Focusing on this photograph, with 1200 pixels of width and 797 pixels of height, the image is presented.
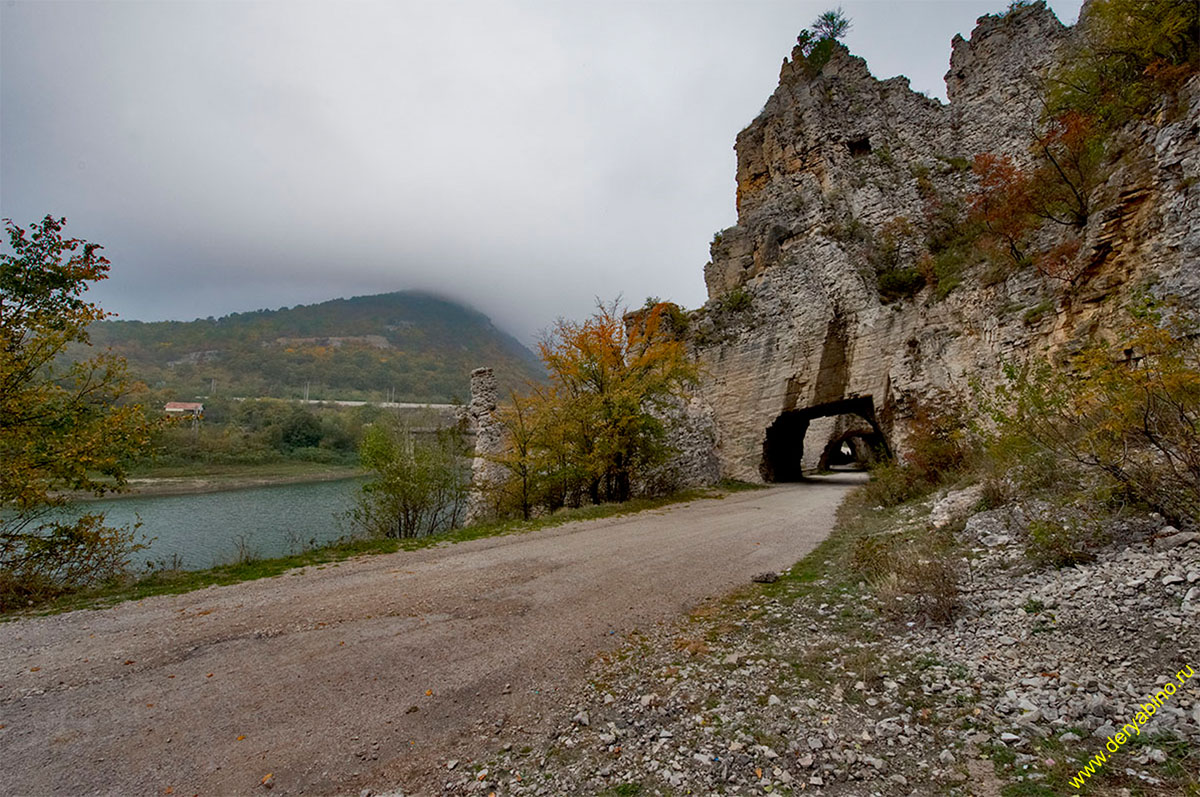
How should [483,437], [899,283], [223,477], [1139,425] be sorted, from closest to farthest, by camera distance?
[1139,425]
[899,283]
[483,437]
[223,477]

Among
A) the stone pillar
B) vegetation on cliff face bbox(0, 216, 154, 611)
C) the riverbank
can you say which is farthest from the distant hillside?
vegetation on cliff face bbox(0, 216, 154, 611)

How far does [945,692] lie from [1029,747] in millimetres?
710

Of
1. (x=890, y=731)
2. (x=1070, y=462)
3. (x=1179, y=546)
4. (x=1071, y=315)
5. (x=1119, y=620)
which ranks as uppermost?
(x=1071, y=315)

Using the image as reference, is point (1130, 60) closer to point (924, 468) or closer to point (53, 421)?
point (924, 468)

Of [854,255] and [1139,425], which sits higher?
[854,255]

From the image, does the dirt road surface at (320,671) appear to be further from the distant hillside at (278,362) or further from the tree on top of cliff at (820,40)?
the distant hillside at (278,362)

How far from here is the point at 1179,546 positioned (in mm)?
4137

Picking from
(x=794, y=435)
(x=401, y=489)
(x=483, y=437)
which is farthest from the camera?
(x=794, y=435)

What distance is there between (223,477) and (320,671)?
43935 millimetres

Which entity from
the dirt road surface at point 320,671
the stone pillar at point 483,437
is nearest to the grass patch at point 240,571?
the dirt road surface at point 320,671

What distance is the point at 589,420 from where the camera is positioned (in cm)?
1603

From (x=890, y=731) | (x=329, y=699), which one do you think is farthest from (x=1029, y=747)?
(x=329, y=699)

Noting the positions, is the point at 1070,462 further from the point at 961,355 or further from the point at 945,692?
the point at 961,355

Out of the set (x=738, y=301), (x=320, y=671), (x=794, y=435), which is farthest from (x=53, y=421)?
(x=794, y=435)
